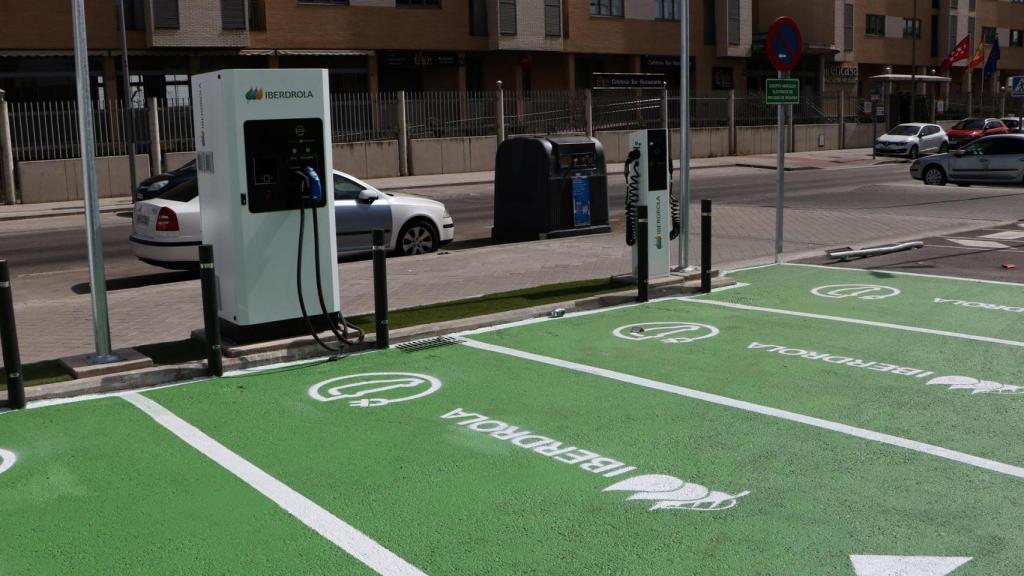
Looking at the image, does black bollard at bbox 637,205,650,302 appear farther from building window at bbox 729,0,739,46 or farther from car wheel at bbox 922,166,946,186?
building window at bbox 729,0,739,46

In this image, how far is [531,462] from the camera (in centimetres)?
583

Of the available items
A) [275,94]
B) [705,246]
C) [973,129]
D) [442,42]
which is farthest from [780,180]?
[973,129]

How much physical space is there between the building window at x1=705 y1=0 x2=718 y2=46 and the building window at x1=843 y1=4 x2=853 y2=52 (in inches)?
383

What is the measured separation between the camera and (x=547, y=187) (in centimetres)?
1625

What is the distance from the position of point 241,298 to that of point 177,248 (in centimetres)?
563

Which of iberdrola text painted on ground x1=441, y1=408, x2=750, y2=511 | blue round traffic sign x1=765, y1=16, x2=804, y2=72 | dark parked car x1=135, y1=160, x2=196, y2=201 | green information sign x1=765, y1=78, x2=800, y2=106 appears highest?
blue round traffic sign x1=765, y1=16, x2=804, y2=72

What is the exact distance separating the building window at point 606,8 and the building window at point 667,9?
2.66 m

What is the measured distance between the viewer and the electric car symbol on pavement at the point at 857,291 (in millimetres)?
10891

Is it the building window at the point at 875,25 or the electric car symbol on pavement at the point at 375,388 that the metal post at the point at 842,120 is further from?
the electric car symbol on pavement at the point at 375,388

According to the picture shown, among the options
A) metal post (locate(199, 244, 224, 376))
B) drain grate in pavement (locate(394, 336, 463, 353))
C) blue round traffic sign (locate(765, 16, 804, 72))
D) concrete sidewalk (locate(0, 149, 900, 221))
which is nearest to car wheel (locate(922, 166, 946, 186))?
concrete sidewalk (locate(0, 149, 900, 221))

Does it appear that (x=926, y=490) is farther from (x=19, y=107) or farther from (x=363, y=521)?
(x=19, y=107)

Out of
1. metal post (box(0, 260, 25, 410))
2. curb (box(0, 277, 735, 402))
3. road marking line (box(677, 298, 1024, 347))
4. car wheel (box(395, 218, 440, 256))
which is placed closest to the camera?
metal post (box(0, 260, 25, 410))

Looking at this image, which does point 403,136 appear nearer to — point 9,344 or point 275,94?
point 275,94

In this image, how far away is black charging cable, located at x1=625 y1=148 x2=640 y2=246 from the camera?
37.5ft
